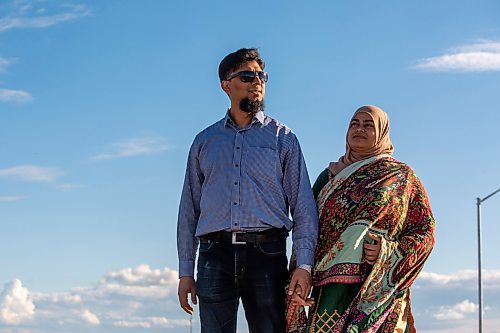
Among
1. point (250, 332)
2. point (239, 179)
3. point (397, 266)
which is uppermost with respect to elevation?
point (239, 179)

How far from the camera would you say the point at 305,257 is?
5.38 m

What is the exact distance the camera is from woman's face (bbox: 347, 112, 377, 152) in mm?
5805

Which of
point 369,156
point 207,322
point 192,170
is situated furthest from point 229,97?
point 207,322

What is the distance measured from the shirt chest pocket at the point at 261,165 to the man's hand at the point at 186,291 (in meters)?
0.72

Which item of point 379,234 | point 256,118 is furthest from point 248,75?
point 379,234

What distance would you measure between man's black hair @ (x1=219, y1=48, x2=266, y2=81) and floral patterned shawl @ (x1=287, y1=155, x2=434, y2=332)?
0.89 metres

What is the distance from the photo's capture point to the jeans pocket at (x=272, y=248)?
5.39 meters

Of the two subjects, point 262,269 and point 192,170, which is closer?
point 262,269

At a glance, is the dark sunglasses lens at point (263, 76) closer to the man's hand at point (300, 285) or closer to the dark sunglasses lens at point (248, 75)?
the dark sunglasses lens at point (248, 75)

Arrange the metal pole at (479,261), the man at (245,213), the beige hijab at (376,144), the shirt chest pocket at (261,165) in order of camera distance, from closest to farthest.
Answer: the man at (245,213)
the shirt chest pocket at (261,165)
the beige hijab at (376,144)
the metal pole at (479,261)

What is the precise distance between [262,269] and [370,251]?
627 millimetres

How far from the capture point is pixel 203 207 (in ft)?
18.4

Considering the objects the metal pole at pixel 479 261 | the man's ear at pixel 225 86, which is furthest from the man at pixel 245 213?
the metal pole at pixel 479 261

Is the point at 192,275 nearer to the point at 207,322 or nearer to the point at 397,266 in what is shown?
the point at 207,322
